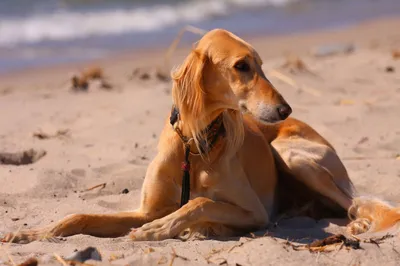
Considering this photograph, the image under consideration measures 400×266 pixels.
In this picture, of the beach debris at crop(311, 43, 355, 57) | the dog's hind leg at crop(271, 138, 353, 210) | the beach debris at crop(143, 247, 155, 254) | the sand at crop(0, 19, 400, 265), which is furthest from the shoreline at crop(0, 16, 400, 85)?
the beach debris at crop(143, 247, 155, 254)

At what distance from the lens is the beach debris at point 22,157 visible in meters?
6.41

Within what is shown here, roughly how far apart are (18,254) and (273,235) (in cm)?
160

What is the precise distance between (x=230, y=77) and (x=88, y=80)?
236 inches

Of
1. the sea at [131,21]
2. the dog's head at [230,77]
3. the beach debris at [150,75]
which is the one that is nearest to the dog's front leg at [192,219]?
the dog's head at [230,77]

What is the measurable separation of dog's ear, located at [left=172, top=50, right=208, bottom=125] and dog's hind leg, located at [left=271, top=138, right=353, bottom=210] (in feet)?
3.86

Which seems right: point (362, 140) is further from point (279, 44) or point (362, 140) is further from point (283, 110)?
point (279, 44)

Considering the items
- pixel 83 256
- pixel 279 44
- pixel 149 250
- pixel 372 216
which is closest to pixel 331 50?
pixel 279 44

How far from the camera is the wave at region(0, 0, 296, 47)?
15320 millimetres

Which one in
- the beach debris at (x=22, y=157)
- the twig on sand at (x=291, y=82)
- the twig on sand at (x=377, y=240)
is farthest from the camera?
the twig on sand at (x=291, y=82)

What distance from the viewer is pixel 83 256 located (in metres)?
3.69

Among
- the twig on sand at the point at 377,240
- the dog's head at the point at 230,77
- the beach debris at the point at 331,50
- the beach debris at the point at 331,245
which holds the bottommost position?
the beach debris at the point at 331,50

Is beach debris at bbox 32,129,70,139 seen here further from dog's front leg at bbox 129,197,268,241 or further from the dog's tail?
the dog's tail

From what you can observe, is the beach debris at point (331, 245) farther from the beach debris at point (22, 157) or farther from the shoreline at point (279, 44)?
the shoreline at point (279, 44)

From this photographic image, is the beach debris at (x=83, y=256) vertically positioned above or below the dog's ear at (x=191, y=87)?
below
